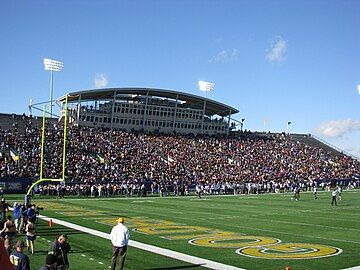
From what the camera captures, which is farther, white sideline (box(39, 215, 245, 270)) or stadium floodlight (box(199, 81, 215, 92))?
stadium floodlight (box(199, 81, 215, 92))

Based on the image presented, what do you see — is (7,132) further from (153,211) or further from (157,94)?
(153,211)

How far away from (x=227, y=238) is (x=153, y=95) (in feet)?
180

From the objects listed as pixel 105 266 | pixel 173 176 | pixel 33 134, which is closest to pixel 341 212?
pixel 105 266

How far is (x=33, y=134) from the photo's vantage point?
2094 inches

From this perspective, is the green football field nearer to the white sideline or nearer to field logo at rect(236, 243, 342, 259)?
field logo at rect(236, 243, 342, 259)

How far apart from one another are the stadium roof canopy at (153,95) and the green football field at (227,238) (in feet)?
128

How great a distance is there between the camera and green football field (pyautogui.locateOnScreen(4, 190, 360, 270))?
42.9ft

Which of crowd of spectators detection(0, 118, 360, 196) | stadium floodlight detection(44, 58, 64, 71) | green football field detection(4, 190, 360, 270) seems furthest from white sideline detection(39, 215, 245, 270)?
stadium floodlight detection(44, 58, 64, 71)

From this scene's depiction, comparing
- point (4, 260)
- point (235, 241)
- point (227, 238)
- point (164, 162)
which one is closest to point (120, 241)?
point (235, 241)

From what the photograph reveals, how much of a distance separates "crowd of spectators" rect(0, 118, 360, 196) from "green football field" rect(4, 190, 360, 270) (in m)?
19.2

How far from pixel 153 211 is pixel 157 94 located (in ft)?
144

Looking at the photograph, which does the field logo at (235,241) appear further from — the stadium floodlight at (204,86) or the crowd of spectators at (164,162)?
the stadium floodlight at (204,86)

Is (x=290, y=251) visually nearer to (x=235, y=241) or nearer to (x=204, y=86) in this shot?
(x=235, y=241)

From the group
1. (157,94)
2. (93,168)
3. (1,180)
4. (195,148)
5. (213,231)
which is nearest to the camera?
(213,231)
